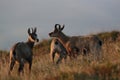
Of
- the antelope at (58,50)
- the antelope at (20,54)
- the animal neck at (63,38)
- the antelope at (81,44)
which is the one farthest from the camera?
the animal neck at (63,38)

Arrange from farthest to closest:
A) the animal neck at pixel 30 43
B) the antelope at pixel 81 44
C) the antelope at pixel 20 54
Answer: the antelope at pixel 81 44
the animal neck at pixel 30 43
the antelope at pixel 20 54

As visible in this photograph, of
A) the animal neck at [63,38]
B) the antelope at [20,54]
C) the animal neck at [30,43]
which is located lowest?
the antelope at [20,54]

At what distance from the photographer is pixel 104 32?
114 ft

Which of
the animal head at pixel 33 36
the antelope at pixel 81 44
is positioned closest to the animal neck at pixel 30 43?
the animal head at pixel 33 36

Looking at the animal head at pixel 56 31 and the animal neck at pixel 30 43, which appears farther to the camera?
the animal head at pixel 56 31

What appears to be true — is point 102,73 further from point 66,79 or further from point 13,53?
point 13,53

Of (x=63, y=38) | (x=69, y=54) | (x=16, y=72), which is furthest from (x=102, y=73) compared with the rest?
(x=63, y=38)

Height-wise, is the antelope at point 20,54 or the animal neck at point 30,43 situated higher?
the animal neck at point 30,43

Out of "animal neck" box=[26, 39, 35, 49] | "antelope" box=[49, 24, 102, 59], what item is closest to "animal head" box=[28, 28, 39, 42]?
"animal neck" box=[26, 39, 35, 49]

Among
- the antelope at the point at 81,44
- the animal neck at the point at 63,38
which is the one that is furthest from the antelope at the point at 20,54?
the animal neck at the point at 63,38

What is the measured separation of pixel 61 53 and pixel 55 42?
0.73 m

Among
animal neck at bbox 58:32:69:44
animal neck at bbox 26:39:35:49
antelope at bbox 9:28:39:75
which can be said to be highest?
animal neck at bbox 58:32:69:44

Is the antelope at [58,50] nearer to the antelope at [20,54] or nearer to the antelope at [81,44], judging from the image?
the antelope at [81,44]

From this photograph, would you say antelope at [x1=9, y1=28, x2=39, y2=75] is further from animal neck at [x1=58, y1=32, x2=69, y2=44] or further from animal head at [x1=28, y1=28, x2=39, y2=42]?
animal neck at [x1=58, y1=32, x2=69, y2=44]
